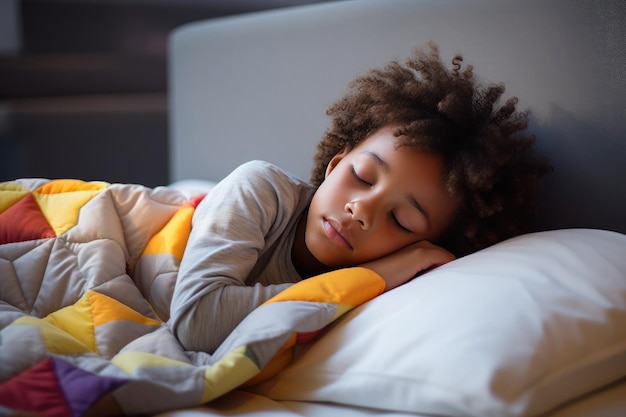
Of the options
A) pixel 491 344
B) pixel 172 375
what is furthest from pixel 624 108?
pixel 172 375

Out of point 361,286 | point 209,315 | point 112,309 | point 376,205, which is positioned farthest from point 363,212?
point 112,309

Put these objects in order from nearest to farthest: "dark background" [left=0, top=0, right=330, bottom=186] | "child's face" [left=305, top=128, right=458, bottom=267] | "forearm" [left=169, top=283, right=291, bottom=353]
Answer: "forearm" [left=169, top=283, right=291, bottom=353]
"child's face" [left=305, top=128, right=458, bottom=267]
"dark background" [left=0, top=0, right=330, bottom=186]

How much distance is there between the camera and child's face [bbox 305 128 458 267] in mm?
1051

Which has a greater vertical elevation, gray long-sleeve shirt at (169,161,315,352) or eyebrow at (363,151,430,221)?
eyebrow at (363,151,430,221)

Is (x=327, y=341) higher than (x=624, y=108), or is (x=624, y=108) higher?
(x=624, y=108)

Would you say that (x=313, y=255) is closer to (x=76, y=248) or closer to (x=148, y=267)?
(x=148, y=267)

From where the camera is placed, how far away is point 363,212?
103cm

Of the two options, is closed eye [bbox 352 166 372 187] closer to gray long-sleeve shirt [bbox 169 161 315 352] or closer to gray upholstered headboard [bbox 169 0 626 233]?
gray long-sleeve shirt [bbox 169 161 315 352]

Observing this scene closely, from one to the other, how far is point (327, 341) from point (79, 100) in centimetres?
174

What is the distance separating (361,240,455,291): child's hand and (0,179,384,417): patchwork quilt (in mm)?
82

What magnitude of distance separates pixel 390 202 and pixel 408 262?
0.32ft

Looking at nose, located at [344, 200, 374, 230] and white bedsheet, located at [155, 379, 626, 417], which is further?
nose, located at [344, 200, 374, 230]

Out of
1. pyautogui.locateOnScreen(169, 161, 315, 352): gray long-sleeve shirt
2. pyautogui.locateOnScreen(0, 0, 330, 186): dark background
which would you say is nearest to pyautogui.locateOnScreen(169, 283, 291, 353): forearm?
pyautogui.locateOnScreen(169, 161, 315, 352): gray long-sleeve shirt

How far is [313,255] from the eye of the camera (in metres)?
1.12
